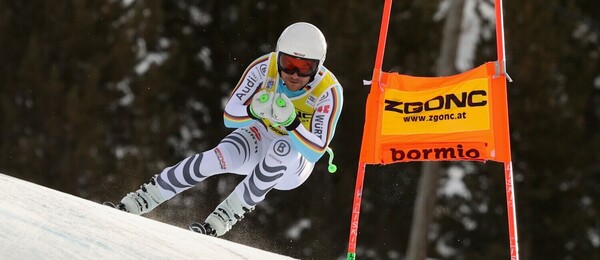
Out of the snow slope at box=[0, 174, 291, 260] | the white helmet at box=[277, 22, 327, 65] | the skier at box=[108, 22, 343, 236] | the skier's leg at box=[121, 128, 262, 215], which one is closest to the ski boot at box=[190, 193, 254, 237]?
the skier at box=[108, 22, 343, 236]

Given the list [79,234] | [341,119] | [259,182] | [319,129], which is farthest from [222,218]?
[341,119]

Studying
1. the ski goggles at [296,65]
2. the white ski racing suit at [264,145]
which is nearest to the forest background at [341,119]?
the white ski racing suit at [264,145]

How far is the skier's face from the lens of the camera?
673cm

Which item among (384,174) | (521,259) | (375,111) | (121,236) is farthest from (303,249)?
(121,236)

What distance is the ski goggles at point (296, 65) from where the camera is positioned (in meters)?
6.67

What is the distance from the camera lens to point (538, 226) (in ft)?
69.1

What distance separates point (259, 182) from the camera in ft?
22.0

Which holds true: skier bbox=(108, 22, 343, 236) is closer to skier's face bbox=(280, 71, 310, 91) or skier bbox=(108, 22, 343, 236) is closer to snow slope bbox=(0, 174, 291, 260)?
skier's face bbox=(280, 71, 310, 91)

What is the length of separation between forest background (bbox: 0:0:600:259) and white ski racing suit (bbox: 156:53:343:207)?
12674 mm

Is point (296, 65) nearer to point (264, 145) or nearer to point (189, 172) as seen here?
point (264, 145)

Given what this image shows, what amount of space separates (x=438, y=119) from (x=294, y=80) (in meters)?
0.94

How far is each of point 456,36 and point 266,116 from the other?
1266 cm

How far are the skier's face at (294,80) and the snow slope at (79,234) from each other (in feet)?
3.88

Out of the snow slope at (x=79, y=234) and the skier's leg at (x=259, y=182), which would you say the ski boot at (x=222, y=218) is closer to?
the skier's leg at (x=259, y=182)
